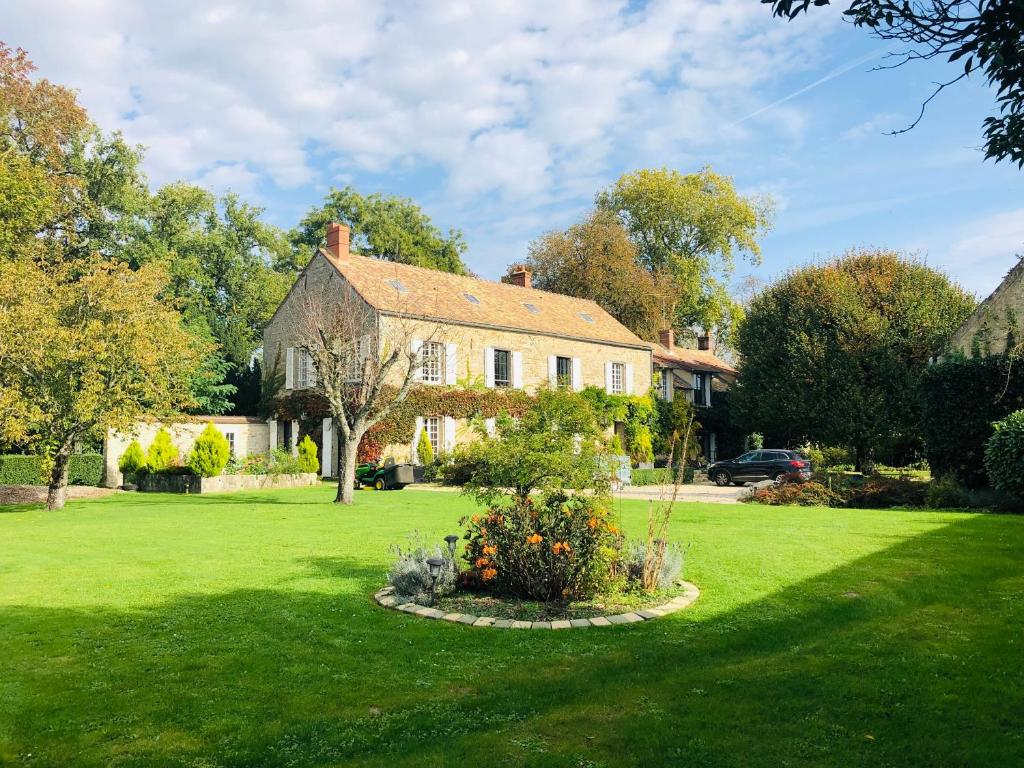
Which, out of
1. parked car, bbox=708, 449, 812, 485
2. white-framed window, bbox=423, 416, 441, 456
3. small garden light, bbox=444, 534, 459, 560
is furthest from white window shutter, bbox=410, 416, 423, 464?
small garden light, bbox=444, 534, 459, 560

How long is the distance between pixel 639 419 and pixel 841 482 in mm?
15908

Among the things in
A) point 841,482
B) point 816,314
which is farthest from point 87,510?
point 816,314

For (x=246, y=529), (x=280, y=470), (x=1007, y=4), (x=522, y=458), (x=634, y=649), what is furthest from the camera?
(x=280, y=470)

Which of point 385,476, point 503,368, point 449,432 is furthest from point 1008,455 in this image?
point 503,368

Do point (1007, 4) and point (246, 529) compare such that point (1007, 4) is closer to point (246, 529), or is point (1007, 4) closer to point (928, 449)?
point (246, 529)

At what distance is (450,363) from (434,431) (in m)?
2.77

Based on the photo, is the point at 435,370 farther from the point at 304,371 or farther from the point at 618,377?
the point at 618,377

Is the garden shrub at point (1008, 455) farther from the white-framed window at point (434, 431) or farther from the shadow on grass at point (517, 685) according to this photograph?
the white-framed window at point (434, 431)

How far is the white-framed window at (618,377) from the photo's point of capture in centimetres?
3581

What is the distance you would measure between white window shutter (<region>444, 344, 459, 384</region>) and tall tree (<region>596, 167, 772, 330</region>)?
827 inches

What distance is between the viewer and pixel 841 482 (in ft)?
64.2

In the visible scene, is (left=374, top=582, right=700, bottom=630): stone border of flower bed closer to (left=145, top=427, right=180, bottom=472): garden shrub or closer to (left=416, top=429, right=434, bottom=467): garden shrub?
(left=416, top=429, right=434, bottom=467): garden shrub

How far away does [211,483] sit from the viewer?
2341 centimetres

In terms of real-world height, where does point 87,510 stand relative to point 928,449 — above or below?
below
